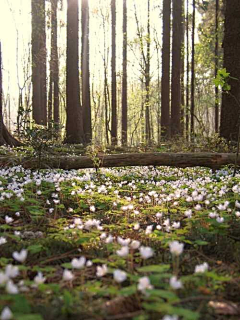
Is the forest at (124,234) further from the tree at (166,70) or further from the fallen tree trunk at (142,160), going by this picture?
the tree at (166,70)

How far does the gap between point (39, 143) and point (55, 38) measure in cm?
1872

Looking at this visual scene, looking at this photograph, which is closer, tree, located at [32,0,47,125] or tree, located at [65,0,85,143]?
tree, located at [65,0,85,143]

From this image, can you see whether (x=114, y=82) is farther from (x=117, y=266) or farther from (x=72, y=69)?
(x=117, y=266)

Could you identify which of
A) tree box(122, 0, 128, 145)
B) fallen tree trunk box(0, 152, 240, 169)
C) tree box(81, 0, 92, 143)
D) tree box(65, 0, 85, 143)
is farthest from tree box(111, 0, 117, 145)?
fallen tree trunk box(0, 152, 240, 169)

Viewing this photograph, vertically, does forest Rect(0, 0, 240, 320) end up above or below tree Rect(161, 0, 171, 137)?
below

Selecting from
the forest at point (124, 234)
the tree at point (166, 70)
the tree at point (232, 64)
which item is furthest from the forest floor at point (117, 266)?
the tree at point (166, 70)

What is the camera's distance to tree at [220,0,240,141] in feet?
35.3

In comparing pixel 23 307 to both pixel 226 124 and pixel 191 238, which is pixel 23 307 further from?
pixel 226 124

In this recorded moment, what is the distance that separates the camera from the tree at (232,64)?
10.8m

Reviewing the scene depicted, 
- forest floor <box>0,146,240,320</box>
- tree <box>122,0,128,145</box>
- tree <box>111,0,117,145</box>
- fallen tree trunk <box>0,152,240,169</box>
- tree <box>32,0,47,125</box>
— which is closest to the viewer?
forest floor <box>0,146,240,320</box>

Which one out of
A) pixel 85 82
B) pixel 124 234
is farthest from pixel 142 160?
pixel 85 82

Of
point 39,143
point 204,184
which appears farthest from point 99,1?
point 204,184

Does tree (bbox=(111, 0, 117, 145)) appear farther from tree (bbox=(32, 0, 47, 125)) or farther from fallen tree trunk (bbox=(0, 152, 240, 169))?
fallen tree trunk (bbox=(0, 152, 240, 169))

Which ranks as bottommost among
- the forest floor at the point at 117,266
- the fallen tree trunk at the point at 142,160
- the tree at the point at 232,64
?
the forest floor at the point at 117,266
